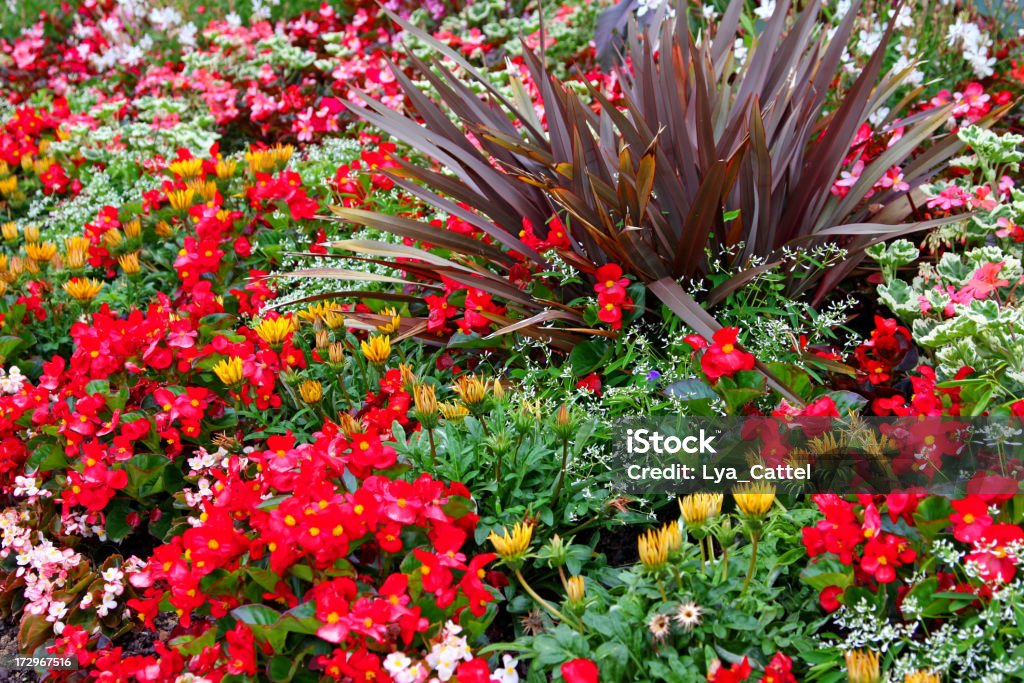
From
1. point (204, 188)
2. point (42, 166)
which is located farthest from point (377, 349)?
point (42, 166)

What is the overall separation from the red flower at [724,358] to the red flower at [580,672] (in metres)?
0.64

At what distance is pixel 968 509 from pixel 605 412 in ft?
2.84

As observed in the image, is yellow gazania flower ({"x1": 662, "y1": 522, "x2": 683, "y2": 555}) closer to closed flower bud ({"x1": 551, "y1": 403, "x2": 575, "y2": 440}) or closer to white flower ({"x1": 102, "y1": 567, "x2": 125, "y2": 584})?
closed flower bud ({"x1": 551, "y1": 403, "x2": 575, "y2": 440})

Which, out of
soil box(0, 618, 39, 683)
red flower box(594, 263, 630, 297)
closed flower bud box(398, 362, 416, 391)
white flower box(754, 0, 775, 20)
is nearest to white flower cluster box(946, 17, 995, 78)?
white flower box(754, 0, 775, 20)

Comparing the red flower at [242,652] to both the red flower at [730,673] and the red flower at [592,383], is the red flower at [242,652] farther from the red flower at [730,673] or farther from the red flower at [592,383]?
the red flower at [592,383]

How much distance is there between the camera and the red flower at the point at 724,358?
1.80 meters

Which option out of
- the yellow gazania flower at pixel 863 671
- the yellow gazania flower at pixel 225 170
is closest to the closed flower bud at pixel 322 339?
the yellow gazania flower at pixel 863 671

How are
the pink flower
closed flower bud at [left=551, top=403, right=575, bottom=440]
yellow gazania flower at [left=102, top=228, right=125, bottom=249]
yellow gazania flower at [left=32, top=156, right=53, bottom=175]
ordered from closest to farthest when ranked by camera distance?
closed flower bud at [left=551, top=403, right=575, bottom=440], the pink flower, yellow gazania flower at [left=102, top=228, right=125, bottom=249], yellow gazania flower at [left=32, top=156, right=53, bottom=175]

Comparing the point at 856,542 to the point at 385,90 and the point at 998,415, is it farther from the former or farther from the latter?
the point at 385,90

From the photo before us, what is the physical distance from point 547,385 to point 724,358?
616mm

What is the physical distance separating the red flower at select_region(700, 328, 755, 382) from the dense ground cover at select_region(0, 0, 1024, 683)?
14 millimetres

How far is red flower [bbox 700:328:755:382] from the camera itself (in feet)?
5.89

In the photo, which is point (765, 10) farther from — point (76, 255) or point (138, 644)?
point (138, 644)

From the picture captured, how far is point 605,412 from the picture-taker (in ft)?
7.09
